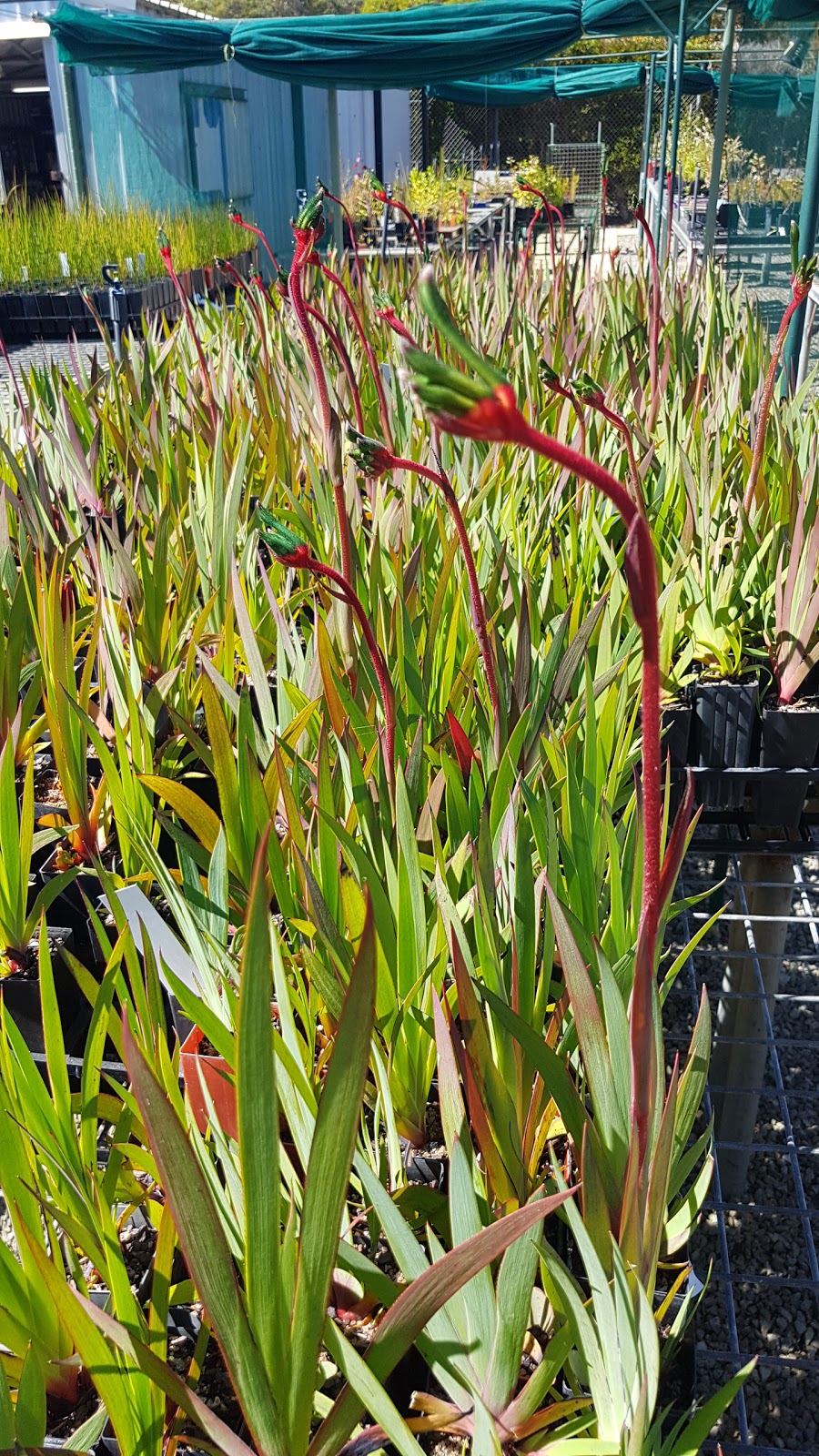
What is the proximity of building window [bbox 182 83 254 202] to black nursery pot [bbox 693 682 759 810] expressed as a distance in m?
9.75

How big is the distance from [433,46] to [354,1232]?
6.70 metres

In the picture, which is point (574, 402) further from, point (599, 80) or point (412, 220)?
point (599, 80)

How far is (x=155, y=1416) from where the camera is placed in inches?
20.2

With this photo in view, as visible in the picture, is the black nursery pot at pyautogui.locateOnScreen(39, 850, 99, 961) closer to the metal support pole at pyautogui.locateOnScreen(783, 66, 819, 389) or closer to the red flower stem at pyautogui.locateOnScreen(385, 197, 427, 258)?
the red flower stem at pyautogui.locateOnScreen(385, 197, 427, 258)

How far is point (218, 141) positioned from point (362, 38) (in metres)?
4.85

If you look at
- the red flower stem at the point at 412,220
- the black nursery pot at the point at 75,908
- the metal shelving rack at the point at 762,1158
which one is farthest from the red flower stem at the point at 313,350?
the red flower stem at the point at 412,220

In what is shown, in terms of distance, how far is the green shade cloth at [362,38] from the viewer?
5.85m

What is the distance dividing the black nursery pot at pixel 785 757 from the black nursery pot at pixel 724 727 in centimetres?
2

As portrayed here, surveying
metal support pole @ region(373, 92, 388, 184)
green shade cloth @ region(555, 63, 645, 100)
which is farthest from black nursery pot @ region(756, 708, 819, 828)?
metal support pole @ region(373, 92, 388, 184)

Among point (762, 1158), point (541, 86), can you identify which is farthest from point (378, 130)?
point (762, 1158)

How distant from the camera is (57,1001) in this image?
0.88 metres

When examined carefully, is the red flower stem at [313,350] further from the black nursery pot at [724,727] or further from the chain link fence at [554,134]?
the chain link fence at [554,134]

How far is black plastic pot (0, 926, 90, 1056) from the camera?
925 millimetres

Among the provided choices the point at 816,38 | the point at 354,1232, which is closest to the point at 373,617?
the point at 354,1232
